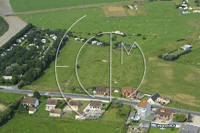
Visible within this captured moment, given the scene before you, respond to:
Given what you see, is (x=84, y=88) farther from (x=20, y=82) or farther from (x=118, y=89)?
(x=20, y=82)

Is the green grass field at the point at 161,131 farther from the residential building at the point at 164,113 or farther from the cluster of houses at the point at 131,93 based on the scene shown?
the cluster of houses at the point at 131,93

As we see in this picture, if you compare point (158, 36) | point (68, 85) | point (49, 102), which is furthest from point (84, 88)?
point (158, 36)

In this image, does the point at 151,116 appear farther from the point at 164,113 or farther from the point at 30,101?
the point at 30,101

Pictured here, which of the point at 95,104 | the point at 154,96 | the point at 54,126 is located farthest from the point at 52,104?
the point at 154,96

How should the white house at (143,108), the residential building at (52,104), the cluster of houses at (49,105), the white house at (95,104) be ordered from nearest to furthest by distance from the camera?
the white house at (143,108), the cluster of houses at (49,105), the white house at (95,104), the residential building at (52,104)

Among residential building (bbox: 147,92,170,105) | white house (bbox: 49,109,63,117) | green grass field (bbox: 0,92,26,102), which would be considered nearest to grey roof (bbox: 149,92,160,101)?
residential building (bbox: 147,92,170,105)

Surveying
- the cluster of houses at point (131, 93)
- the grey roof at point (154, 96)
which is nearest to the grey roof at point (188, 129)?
the cluster of houses at point (131, 93)
